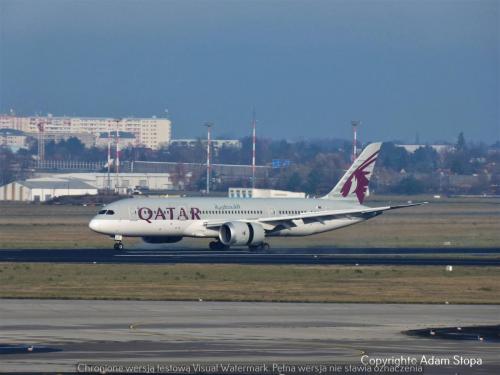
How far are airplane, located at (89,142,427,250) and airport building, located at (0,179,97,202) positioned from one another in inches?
3479

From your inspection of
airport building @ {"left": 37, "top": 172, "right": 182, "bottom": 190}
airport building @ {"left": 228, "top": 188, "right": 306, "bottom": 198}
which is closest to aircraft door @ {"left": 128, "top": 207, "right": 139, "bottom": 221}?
airport building @ {"left": 228, "top": 188, "right": 306, "bottom": 198}

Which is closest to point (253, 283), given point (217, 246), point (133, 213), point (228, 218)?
point (133, 213)

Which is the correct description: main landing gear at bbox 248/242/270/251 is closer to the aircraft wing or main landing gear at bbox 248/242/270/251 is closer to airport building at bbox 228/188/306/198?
the aircraft wing

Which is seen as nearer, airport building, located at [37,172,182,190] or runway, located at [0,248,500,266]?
runway, located at [0,248,500,266]

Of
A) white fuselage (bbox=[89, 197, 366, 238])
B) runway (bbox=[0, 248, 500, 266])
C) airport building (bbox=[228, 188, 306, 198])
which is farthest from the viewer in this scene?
airport building (bbox=[228, 188, 306, 198])

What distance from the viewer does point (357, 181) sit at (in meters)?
80.0

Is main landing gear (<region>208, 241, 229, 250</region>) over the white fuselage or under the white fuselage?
under

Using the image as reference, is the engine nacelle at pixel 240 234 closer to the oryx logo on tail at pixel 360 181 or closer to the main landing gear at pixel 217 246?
the main landing gear at pixel 217 246

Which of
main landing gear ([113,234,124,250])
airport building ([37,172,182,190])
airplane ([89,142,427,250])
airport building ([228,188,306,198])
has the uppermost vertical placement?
airport building ([37,172,182,190])

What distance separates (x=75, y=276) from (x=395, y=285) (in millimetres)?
12731

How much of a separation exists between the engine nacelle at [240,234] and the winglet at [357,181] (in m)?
9.50

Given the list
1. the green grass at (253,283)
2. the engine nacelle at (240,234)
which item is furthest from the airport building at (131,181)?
the green grass at (253,283)

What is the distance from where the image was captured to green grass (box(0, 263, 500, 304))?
41.1m

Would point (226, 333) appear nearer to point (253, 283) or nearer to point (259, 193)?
point (253, 283)
